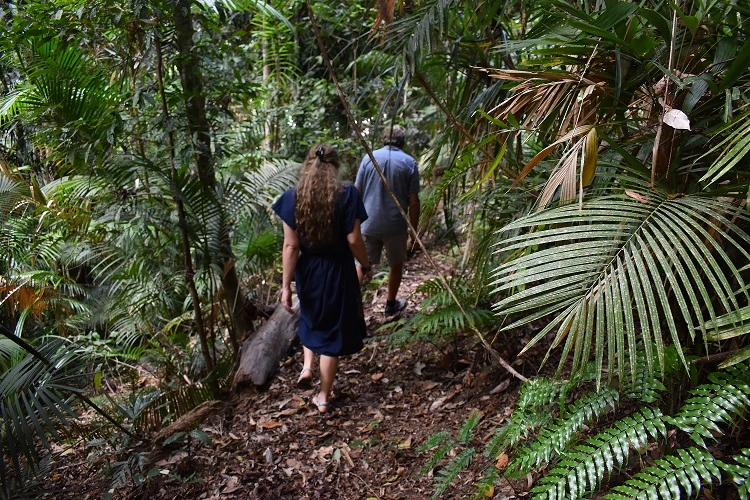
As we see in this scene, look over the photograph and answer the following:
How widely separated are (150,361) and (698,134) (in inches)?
172

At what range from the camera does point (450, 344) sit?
396cm

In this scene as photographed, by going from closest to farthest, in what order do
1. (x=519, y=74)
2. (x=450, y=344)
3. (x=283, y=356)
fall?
(x=519, y=74) → (x=450, y=344) → (x=283, y=356)

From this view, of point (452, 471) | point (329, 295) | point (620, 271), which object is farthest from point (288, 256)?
point (620, 271)

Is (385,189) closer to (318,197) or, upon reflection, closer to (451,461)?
(318,197)

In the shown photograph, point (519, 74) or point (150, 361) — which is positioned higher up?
point (519, 74)

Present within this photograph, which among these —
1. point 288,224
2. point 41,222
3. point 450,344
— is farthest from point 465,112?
point 41,222

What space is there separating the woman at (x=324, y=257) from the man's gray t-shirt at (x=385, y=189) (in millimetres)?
1042

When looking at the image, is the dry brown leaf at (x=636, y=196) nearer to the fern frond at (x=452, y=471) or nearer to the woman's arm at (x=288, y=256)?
the fern frond at (x=452, y=471)

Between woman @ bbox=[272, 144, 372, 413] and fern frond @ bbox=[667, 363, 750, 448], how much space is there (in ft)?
6.94

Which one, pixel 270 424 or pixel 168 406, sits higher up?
pixel 168 406

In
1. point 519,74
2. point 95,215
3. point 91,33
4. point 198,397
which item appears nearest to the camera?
point 519,74

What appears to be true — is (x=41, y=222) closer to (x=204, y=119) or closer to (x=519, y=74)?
(x=204, y=119)

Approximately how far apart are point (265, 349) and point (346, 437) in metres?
1.20

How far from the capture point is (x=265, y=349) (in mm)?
4363
